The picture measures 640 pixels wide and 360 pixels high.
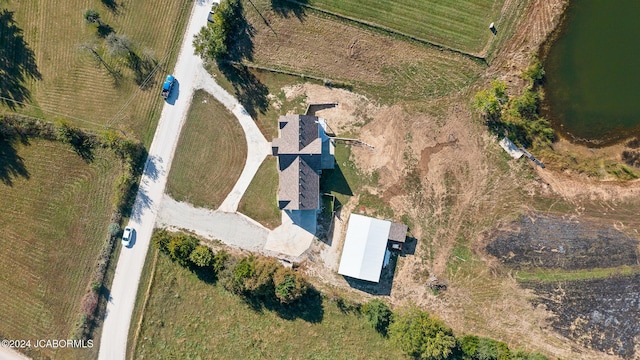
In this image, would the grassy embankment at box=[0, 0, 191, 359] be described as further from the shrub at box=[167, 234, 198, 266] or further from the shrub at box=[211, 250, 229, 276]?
the shrub at box=[211, 250, 229, 276]

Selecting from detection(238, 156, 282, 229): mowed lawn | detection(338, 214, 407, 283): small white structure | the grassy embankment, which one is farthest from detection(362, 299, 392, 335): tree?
the grassy embankment

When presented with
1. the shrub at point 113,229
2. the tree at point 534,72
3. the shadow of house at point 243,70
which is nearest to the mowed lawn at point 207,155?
the shadow of house at point 243,70

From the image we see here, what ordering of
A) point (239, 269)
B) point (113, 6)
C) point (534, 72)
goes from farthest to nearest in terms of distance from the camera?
point (113, 6) → point (239, 269) → point (534, 72)

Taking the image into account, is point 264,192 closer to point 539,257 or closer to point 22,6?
point 539,257

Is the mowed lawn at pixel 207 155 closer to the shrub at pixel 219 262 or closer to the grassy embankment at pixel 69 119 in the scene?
the grassy embankment at pixel 69 119

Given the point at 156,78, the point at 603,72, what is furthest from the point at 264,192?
the point at 603,72

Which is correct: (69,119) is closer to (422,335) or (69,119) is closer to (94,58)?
(94,58)

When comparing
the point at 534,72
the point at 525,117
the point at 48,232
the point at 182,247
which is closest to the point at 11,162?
the point at 48,232
